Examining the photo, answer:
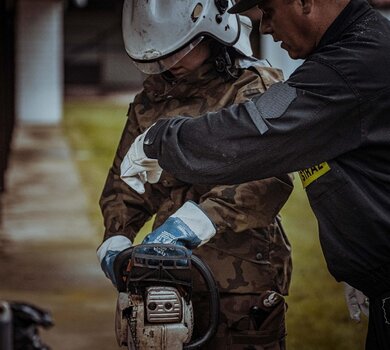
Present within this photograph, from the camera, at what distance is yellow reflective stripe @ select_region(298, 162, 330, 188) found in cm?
334

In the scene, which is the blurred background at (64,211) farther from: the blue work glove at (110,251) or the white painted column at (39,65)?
the blue work glove at (110,251)

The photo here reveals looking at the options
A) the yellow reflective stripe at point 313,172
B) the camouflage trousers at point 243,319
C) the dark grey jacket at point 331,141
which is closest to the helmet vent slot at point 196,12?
the dark grey jacket at point 331,141

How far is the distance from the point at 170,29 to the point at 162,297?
39.9 inches

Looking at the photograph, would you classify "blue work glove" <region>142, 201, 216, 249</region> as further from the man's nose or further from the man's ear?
the man's ear

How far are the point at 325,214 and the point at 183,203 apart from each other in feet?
2.47

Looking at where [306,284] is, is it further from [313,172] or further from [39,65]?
[39,65]

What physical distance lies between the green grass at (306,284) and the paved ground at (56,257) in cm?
33

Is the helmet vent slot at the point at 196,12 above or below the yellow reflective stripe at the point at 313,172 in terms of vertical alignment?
above

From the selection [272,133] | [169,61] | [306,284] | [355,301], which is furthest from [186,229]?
[306,284]

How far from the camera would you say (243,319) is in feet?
13.0

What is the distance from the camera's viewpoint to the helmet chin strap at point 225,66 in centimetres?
403

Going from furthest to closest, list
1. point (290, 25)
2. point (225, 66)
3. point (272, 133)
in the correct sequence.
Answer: point (225, 66) < point (290, 25) < point (272, 133)

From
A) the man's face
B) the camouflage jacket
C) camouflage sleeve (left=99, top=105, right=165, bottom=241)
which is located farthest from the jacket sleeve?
camouflage sleeve (left=99, top=105, right=165, bottom=241)

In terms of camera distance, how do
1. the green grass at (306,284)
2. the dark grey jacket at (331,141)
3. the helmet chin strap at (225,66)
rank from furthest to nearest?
1. the green grass at (306,284)
2. the helmet chin strap at (225,66)
3. the dark grey jacket at (331,141)
